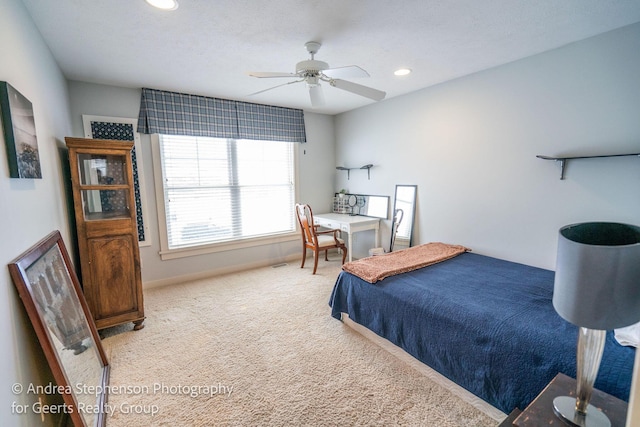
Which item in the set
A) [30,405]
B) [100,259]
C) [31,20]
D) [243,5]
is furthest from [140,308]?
[243,5]

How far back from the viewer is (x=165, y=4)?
1697mm

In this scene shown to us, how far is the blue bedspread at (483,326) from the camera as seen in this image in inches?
55.8

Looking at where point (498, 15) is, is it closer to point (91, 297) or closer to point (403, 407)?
point (403, 407)

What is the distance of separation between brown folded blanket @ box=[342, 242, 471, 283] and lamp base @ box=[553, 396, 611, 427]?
4.51 ft

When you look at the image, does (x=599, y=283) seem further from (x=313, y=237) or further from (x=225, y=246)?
(x=225, y=246)

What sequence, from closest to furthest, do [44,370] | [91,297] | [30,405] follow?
1. [30,405]
2. [44,370]
3. [91,297]

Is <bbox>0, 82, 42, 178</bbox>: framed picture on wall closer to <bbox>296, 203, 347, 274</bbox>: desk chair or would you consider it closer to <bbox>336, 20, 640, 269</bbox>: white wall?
<bbox>296, 203, 347, 274</bbox>: desk chair

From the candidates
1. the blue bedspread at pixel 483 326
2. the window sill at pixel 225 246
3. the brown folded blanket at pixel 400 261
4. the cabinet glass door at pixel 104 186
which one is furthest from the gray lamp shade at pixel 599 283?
the window sill at pixel 225 246

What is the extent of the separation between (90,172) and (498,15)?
344 centimetres

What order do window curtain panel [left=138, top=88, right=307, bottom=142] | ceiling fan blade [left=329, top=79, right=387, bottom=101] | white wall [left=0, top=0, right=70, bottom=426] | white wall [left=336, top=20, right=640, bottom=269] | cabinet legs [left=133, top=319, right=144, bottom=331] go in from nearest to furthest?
white wall [left=0, top=0, right=70, bottom=426], white wall [left=336, top=20, right=640, bottom=269], ceiling fan blade [left=329, top=79, right=387, bottom=101], cabinet legs [left=133, top=319, right=144, bottom=331], window curtain panel [left=138, top=88, right=307, bottom=142]

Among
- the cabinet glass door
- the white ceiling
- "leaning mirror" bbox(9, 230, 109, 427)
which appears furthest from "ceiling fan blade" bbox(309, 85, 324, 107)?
"leaning mirror" bbox(9, 230, 109, 427)

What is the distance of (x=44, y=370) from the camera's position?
1403mm

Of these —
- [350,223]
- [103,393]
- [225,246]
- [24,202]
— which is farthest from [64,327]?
[350,223]

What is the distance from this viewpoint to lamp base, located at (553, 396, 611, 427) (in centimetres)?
95
